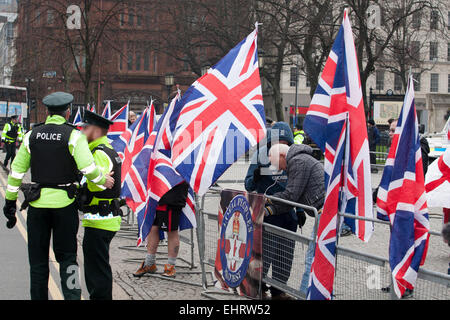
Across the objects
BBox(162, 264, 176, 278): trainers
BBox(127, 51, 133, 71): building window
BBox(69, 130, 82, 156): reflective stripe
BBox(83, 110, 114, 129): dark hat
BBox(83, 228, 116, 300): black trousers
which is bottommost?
BBox(162, 264, 176, 278): trainers

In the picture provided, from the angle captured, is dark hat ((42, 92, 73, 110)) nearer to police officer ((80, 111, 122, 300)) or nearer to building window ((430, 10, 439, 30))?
police officer ((80, 111, 122, 300))

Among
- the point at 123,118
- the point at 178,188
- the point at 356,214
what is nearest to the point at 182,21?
the point at 123,118

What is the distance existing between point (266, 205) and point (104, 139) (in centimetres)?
161

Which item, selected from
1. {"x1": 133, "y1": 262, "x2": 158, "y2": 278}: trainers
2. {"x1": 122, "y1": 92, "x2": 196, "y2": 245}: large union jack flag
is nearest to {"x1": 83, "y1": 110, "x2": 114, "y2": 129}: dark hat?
{"x1": 122, "y1": 92, "x2": 196, "y2": 245}: large union jack flag

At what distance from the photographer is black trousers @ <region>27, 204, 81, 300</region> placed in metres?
5.99

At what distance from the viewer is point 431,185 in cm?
777

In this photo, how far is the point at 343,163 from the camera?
5441 millimetres

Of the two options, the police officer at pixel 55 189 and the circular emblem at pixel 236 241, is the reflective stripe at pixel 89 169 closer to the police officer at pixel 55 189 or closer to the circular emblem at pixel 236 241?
the police officer at pixel 55 189

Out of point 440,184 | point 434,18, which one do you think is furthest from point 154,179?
point 434,18

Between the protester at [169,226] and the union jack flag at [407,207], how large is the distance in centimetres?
361

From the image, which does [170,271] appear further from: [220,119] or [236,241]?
[220,119]

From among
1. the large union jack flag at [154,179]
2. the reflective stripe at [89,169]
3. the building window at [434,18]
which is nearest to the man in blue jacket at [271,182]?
the large union jack flag at [154,179]
